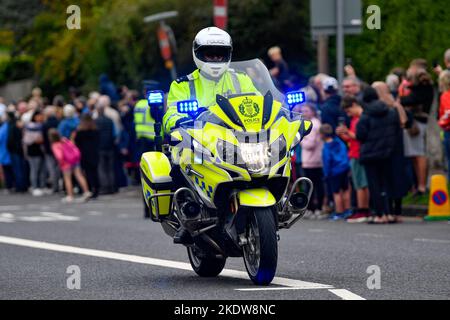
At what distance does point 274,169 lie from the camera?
10703mm

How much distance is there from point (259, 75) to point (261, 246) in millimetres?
1652

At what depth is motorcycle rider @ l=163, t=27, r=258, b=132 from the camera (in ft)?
36.8

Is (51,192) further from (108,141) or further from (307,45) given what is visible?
(307,45)

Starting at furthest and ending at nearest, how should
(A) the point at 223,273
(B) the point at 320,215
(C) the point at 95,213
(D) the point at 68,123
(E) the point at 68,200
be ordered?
(D) the point at 68,123 < (E) the point at 68,200 < (C) the point at 95,213 < (B) the point at 320,215 < (A) the point at 223,273

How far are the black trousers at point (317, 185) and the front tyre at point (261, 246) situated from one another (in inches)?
422

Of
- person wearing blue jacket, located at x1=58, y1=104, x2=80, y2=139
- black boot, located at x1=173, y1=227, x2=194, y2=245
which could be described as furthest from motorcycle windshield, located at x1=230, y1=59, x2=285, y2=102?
person wearing blue jacket, located at x1=58, y1=104, x2=80, y2=139

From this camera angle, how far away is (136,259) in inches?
552

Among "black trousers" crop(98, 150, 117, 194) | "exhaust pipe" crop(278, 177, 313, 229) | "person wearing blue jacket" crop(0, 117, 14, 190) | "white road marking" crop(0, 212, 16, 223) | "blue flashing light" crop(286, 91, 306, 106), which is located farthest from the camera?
"person wearing blue jacket" crop(0, 117, 14, 190)

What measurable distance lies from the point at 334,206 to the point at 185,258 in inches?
306

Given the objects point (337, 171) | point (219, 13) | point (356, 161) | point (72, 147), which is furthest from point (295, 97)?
point (72, 147)

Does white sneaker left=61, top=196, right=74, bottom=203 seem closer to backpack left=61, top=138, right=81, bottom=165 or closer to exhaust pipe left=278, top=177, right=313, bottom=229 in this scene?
backpack left=61, top=138, right=81, bottom=165

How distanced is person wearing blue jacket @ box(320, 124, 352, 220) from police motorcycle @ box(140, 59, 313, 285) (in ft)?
30.5

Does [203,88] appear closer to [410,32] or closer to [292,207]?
[292,207]

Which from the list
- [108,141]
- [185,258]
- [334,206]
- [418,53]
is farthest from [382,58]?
[185,258]
